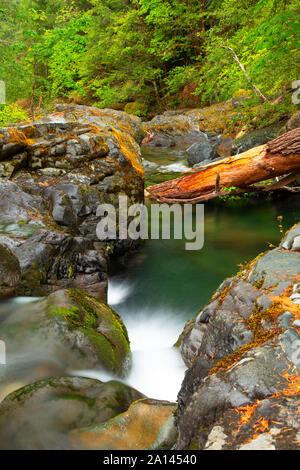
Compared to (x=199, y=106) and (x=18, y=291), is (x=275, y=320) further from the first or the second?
(x=199, y=106)

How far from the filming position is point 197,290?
18.9 feet

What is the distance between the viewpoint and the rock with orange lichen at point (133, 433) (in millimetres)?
1812

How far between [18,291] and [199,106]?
20671 mm

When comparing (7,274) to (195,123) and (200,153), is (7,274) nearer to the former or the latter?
(200,153)

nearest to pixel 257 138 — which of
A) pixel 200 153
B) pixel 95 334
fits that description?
Result: pixel 200 153

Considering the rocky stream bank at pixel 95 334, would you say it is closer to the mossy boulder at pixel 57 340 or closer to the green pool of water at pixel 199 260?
the mossy boulder at pixel 57 340

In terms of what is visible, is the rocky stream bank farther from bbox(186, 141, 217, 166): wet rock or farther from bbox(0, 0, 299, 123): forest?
bbox(186, 141, 217, 166): wet rock

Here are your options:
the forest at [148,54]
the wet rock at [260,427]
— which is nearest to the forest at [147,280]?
the wet rock at [260,427]

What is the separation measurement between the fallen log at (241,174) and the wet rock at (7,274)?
13.8 ft

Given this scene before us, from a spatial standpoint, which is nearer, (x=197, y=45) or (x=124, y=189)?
(x=124, y=189)

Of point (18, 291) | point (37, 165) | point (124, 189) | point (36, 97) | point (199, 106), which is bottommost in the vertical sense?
point (18, 291)

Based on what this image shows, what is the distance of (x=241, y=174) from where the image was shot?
6.28 meters

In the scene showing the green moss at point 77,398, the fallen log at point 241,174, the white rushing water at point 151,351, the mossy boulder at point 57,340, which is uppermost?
the fallen log at point 241,174

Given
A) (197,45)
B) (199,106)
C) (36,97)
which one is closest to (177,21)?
(197,45)
